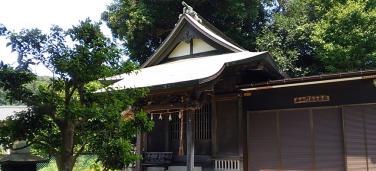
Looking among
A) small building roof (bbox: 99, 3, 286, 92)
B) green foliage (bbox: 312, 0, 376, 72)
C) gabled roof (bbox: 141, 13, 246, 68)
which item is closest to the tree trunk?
small building roof (bbox: 99, 3, 286, 92)

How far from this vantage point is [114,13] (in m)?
24.8

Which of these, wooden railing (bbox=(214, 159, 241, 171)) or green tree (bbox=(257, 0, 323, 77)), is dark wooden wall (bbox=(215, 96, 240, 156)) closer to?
wooden railing (bbox=(214, 159, 241, 171))

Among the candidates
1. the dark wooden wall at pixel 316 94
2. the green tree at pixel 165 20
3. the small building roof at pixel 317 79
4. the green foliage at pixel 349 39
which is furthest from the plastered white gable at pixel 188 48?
the green tree at pixel 165 20

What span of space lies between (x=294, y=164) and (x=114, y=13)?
17.1m

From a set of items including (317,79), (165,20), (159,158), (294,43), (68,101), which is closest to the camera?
(68,101)

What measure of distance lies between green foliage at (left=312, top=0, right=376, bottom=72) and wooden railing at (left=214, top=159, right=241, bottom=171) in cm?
963

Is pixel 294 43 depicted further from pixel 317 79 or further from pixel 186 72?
pixel 317 79

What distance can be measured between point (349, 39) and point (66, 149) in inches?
625

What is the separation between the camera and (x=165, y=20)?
23156 millimetres

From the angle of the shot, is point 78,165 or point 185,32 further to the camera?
point 78,165

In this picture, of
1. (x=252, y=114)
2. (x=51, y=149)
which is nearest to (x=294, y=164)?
(x=252, y=114)

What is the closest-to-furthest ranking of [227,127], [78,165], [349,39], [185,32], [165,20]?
[227,127], [185,32], [349,39], [78,165], [165,20]

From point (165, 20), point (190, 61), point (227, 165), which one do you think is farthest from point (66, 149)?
point (165, 20)

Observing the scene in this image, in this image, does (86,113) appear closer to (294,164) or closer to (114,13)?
(294,164)
